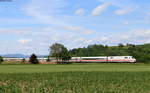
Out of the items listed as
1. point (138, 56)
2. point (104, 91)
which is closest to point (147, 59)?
point (138, 56)

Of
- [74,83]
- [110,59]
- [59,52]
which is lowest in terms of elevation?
[74,83]

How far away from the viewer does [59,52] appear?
13338 cm

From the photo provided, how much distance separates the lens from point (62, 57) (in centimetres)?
12406

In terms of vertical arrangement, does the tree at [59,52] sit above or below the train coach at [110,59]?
above

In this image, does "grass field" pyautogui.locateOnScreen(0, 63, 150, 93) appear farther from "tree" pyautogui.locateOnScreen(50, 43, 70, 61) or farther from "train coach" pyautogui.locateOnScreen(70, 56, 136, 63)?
"tree" pyautogui.locateOnScreen(50, 43, 70, 61)

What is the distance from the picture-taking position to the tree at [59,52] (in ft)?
403

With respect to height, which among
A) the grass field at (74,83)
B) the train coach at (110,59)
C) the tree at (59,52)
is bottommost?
the grass field at (74,83)

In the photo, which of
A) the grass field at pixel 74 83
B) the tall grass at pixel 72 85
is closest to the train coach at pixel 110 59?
the grass field at pixel 74 83

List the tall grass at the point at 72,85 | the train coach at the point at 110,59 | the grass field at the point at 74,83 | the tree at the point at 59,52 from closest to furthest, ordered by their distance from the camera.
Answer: the tall grass at the point at 72,85 → the grass field at the point at 74,83 → the train coach at the point at 110,59 → the tree at the point at 59,52

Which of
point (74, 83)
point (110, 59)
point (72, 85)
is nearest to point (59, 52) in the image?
point (110, 59)

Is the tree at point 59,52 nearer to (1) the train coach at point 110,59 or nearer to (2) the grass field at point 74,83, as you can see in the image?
(1) the train coach at point 110,59

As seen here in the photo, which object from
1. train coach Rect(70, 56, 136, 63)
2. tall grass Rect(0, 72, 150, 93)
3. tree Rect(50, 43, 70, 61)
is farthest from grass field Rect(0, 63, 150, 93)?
tree Rect(50, 43, 70, 61)

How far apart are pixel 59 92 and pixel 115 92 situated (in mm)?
2925

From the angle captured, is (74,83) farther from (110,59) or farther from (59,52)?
(59,52)
